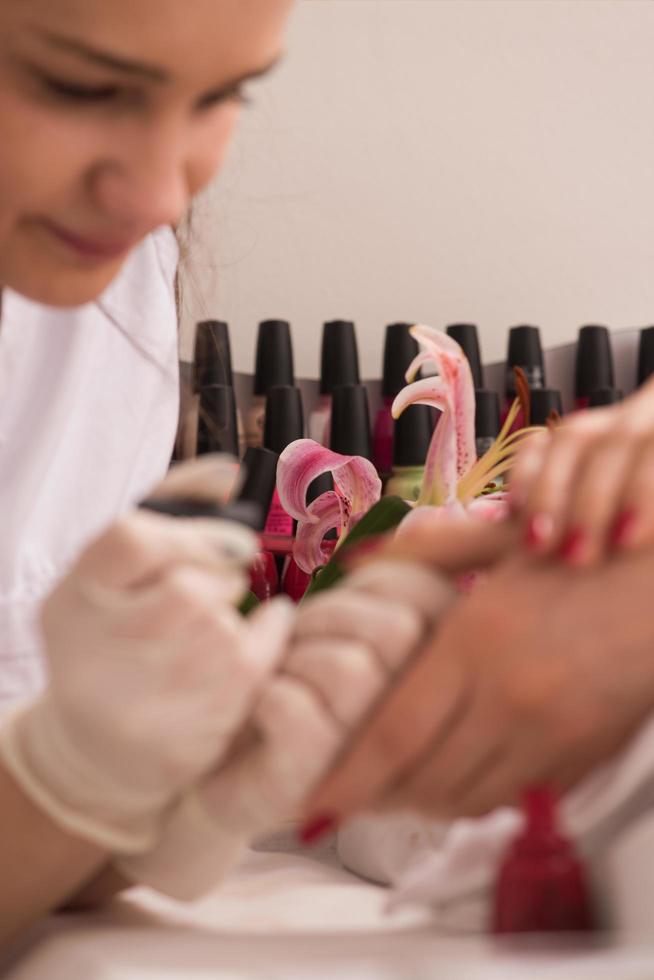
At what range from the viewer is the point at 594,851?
13.8 inches

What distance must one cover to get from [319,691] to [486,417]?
90 centimetres

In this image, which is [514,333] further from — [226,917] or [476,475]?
[226,917]

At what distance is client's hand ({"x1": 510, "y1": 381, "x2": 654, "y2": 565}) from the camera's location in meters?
0.33

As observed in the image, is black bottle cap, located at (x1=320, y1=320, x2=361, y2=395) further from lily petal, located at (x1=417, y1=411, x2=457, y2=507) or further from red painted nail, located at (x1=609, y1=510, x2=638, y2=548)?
red painted nail, located at (x1=609, y1=510, x2=638, y2=548)

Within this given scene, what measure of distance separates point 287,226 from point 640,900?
1.25 meters

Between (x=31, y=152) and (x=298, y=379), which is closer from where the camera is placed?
(x=31, y=152)

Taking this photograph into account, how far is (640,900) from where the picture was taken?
0.32 meters

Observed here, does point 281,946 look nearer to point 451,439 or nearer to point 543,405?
point 451,439

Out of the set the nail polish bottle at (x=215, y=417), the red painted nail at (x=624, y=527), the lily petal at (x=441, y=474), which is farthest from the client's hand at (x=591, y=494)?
the nail polish bottle at (x=215, y=417)

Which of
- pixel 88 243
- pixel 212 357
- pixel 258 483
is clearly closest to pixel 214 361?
pixel 212 357

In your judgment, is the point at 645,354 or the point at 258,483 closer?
the point at 258,483

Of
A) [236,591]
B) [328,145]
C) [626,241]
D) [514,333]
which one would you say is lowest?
[236,591]

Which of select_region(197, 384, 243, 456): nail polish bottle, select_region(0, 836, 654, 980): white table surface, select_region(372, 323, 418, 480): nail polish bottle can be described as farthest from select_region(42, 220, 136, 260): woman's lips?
select_region(372, 323, 418, 480): nail polish bottle

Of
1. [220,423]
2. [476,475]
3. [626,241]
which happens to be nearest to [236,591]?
[476,475]
